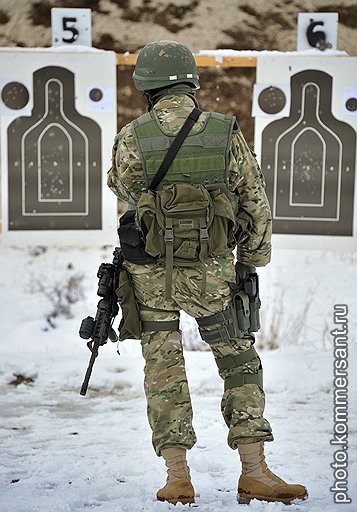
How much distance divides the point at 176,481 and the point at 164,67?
1.26 meters

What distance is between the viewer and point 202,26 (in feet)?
16.6

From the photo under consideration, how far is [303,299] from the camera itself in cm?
554

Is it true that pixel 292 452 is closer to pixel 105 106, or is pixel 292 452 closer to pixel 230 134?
pixel 230 134

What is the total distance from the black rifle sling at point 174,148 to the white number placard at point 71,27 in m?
2.81

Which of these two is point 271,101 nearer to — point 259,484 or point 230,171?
point 230,171

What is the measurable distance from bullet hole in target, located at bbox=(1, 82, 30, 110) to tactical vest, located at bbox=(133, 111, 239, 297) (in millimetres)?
2889

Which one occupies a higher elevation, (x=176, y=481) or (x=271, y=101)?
(x=271, y=101)

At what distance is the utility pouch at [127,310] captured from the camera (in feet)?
8.24

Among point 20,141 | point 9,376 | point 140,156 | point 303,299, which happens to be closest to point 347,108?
point 303,299

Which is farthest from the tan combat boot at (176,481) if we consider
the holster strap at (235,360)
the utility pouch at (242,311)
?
the utility pouch at (242,311)

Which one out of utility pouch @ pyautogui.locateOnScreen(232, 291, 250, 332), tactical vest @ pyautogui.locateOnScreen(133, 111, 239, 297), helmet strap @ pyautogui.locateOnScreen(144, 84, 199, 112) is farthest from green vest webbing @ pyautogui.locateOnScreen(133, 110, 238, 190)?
utility pouch @ pyautogui.locateOnScreen(232, 291, 250, 332)

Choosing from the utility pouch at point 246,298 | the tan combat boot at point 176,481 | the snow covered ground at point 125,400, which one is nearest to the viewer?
the tan combat boot at point 176,481

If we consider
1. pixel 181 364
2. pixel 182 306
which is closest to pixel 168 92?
pixel 182 306

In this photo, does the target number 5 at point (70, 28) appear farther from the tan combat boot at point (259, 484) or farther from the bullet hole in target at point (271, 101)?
the tan combat boot at point (259, 484)
